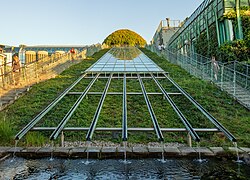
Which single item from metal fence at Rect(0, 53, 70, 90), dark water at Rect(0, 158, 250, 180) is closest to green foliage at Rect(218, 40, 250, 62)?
metal fence at Rect(0, 53, 70, 90)

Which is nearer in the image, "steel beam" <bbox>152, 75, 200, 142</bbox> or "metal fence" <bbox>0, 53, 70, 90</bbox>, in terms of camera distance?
"steel beam" <bbox>152, 75, 200, 142</bbox>

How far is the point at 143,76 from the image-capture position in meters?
16.6

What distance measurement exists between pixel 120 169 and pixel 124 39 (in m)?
63.1

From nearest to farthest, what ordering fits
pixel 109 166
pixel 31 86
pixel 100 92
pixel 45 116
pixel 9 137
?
pixel 109 166 → pixel 9 137 → pixel 45 116 → pixel 100 92 → pixel 31 86

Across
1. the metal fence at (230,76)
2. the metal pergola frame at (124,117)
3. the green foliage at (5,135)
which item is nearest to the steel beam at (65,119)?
the metal pergola frame at (124,117)

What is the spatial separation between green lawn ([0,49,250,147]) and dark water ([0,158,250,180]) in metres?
1.43

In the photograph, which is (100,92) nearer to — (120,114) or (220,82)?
(120,114)

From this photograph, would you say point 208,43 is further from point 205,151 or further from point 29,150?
point 29,150

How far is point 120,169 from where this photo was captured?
17.5 ft

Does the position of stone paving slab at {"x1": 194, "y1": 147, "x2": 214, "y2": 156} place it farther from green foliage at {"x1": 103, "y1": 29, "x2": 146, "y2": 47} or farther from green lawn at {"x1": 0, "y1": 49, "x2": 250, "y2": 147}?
green foliage at {"x1": 103, "y1": 29, "x2": 146, "y2": 47}

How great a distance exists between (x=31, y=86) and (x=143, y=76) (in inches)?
251

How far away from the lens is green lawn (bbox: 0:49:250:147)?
7.59 metres

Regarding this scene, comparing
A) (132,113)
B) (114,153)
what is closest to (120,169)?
(114,153)

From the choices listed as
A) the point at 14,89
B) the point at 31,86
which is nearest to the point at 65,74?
the point at 31,86
